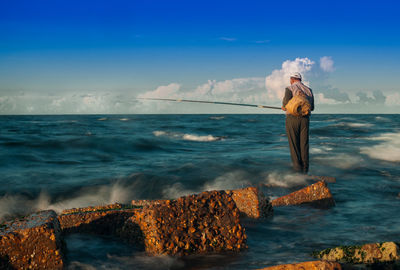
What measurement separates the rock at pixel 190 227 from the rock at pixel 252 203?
1.04 m

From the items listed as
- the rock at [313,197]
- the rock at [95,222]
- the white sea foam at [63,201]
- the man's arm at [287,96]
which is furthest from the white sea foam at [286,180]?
the rock at [95,222]

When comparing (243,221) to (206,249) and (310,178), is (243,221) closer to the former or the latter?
(206,249)

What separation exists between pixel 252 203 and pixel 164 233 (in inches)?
60.2

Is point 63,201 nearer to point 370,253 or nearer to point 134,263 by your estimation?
point 134,263

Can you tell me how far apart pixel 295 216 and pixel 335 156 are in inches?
319

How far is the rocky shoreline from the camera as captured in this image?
249 centimetres

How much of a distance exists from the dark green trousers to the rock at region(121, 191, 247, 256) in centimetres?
385

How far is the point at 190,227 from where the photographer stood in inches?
118

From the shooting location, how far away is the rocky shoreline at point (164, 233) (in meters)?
2.49

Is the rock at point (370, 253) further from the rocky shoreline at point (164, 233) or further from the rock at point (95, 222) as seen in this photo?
the rock at point (95, 222)

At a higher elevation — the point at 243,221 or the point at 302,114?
the point at 302,114

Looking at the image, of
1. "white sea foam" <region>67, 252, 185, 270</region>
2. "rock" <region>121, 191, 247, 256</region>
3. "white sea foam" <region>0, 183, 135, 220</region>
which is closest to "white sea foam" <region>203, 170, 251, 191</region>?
"white sea foam" <region>0, 183, 135, 220</region>

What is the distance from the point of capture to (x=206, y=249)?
299 cm

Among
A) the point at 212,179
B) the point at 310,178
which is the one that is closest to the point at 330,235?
the point at 310,178
